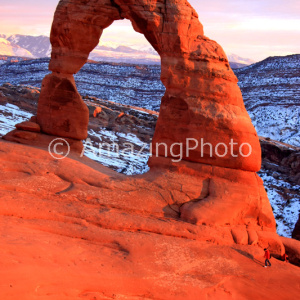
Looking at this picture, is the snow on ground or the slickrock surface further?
the snow on ground

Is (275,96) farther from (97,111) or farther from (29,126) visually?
(29,126)

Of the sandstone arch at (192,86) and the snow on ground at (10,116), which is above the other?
the sandstone arch at (192,86)

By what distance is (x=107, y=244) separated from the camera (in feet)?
27.4

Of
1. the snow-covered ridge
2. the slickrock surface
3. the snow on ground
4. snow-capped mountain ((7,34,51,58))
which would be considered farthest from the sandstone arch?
snow-capped mountain ((7,34,51,58))

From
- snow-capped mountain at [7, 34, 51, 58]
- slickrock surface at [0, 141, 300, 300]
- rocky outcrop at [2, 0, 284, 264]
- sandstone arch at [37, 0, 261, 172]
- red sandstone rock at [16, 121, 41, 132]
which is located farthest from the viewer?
snow-capped mountain at [7, 34, 51, 58]

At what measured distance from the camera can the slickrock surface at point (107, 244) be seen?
6605 mm

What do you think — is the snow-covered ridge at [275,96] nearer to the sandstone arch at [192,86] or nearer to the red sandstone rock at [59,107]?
the sandstone arch at [192,86]

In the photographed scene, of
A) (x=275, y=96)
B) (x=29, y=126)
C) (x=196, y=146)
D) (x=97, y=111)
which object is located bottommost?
(x=97, y=111)

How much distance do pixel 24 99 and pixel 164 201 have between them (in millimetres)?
30316

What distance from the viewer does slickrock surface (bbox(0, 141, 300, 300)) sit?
6605mm

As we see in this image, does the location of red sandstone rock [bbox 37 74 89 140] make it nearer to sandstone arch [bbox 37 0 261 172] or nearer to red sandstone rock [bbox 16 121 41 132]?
red sandstone rock [bbox 16 121 41 132]

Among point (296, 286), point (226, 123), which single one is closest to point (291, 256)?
point (296, 286)

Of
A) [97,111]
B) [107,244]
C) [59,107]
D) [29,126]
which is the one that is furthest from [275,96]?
[107,244]

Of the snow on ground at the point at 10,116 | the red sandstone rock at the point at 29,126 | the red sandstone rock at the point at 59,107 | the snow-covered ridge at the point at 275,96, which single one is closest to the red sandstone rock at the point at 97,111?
the snow on ground at the point at 10,116
